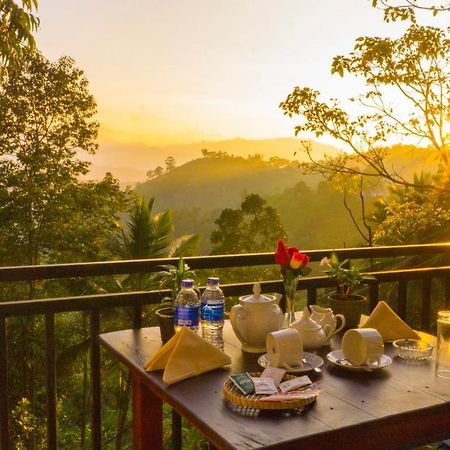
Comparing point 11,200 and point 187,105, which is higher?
point 187,105

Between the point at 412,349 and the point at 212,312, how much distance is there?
0.59 m

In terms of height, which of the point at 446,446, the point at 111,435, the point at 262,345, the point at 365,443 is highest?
the point at 262,345

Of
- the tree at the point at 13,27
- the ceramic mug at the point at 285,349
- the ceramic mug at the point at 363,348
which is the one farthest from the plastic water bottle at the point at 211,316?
the tree at the point at 13,27

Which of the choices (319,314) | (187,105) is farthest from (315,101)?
(187,105)

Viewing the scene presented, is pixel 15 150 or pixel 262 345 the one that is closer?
pixel 262 345

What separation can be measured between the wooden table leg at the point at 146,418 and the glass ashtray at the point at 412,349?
2.39 feet

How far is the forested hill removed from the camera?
54.7m

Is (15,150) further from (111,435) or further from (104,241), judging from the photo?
(111,435)

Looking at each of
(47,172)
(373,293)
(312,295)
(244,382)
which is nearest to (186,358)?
(244,382)

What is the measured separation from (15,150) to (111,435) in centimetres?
854

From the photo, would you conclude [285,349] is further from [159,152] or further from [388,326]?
[159,152]

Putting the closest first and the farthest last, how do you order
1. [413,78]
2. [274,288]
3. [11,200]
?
[274,288]
[413,78]
[11,200]

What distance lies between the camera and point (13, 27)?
6469mm

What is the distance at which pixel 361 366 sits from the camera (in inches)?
58.7
